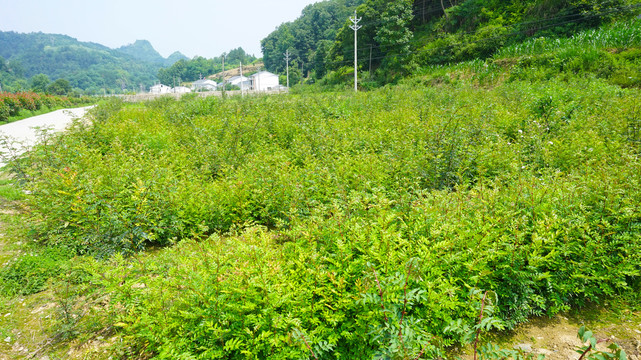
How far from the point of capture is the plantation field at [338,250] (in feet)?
7.49

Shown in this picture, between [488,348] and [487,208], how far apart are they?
197cm

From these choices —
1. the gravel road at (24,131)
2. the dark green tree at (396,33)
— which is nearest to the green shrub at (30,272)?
the gravel road at (24,131)

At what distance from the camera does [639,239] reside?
2.87 meters

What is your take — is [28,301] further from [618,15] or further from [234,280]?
[618,15]

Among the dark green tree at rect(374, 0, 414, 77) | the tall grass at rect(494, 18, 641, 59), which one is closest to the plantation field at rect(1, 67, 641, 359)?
the tall grass at rect(494, 18, 641, 59)

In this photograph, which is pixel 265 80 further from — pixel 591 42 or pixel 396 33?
pixel 591 42

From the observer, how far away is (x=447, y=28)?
100ft

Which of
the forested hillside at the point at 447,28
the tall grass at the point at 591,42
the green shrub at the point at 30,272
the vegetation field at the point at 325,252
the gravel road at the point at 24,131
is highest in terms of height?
the forested hillside at the point at 447,28

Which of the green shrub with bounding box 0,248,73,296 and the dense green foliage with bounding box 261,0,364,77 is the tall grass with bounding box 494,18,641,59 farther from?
the dense green foliage with bounding box 261,0,364,77

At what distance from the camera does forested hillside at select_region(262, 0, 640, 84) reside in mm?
19938

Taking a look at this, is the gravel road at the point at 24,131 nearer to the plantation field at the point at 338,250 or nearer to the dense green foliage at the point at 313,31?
the plantation field at the point at 338,250

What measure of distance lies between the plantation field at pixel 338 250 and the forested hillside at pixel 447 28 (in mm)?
19142

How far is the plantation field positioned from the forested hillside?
Result: 19142 mm

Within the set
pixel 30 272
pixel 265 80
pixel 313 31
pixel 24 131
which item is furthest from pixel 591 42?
pixel 265 80
